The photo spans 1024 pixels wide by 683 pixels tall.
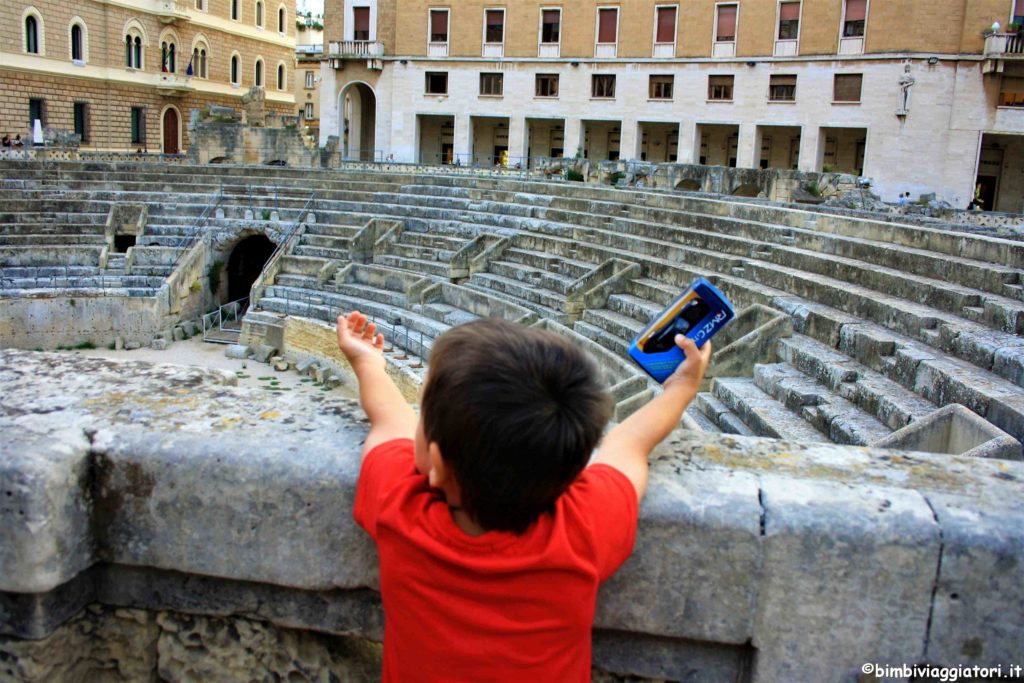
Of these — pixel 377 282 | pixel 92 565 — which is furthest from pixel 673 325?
pixel 377 282

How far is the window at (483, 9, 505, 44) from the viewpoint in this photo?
36566 millimetres

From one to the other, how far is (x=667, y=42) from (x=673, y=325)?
34598 millimetres

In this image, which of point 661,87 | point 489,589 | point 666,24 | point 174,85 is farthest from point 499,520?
point 174,85

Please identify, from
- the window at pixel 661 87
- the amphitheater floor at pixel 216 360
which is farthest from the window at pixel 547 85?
the amphitheater floor at pixel 216 360

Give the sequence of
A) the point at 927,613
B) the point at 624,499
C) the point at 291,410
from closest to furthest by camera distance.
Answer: the point at 624,499 → the point at 927,613 → the point at 291,410

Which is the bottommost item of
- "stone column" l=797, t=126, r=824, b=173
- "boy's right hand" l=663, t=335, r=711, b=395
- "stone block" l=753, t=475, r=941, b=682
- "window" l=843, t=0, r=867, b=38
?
"stone block" l=753, t=475, r=941, b=682

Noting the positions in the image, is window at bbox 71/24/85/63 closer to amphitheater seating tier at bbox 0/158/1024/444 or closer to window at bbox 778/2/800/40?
amphitheater seating tier at bbox 0/158/1024/444

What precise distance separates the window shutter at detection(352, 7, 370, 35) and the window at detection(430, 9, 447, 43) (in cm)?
282

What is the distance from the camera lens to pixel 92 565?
2260mm

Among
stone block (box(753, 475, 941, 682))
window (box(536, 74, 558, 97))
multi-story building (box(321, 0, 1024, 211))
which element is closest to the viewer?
stone block (box(753, 475, 941, 682))

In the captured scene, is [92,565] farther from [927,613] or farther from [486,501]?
[927,613]

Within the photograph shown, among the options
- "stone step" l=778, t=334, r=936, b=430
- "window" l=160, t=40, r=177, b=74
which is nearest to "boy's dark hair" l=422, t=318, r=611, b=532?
"stone step" l=778, t=334, r=936, b=430

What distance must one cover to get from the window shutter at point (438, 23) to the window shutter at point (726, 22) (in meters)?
11.4

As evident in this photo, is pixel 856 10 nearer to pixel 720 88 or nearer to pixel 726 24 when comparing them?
pixel 726 24
